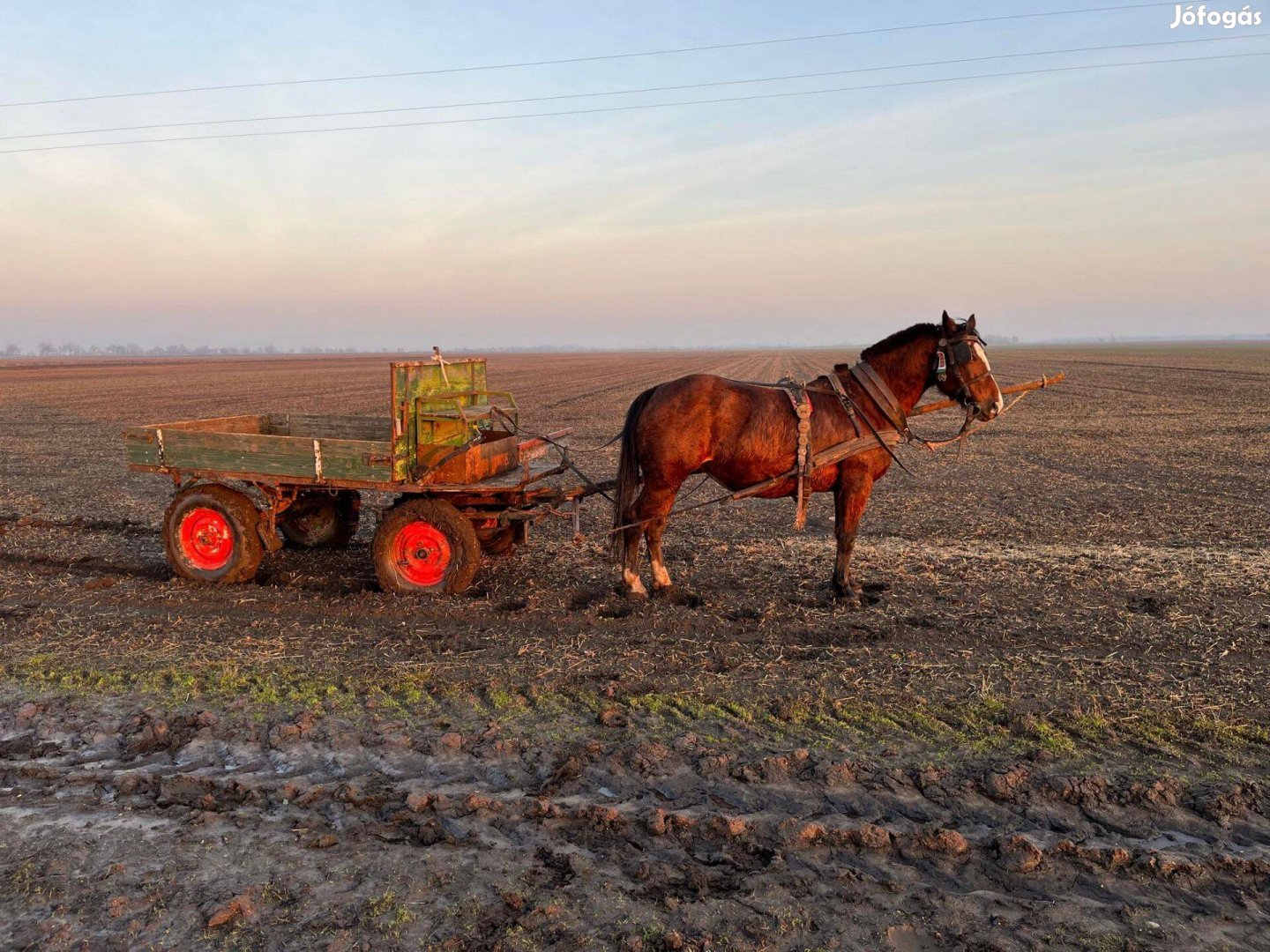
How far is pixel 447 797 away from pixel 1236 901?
11.7 feet

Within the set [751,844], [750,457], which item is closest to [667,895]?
[751,844]

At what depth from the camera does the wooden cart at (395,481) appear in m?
7.45

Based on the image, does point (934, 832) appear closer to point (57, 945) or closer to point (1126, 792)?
point (1126, 792)

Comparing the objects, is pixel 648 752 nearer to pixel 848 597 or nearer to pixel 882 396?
pixel 848 597

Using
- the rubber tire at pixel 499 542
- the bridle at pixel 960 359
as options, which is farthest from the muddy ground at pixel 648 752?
the bridle at pixel 960 359

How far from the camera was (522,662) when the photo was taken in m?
6.07

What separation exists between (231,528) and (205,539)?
0.36 meters

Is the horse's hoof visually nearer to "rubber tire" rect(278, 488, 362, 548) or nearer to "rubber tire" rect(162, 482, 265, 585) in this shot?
"rubber tire" rect(278, 488, 362, 548)

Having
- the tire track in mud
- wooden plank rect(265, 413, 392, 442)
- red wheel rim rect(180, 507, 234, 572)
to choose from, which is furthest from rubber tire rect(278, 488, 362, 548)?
the tire track in mud

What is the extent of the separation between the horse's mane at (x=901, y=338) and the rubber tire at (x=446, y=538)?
4.06m

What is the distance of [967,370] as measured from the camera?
7129 millimetres

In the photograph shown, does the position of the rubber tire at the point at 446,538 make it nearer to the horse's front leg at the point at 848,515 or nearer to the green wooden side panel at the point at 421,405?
the green wooden side panel at the point at 421,405

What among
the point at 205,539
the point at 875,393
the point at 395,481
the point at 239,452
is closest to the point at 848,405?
the point at 875,393

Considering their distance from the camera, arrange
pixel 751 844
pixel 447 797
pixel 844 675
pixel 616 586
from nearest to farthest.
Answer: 1. pixel 751 844
2. pixel 447 797
3. pixel 844 675
4. pixel 616 586
